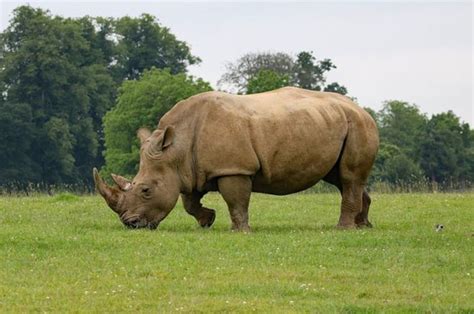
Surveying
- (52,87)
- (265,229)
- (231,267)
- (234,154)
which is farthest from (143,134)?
(52,87)

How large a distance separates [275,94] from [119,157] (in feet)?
189

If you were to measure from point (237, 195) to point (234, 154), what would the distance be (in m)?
0.68

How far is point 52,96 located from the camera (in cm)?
8488

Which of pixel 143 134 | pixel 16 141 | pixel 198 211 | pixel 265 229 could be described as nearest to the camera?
pixel 265 229

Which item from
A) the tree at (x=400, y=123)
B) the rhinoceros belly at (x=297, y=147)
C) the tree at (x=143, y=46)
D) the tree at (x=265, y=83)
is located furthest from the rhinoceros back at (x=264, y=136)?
the tree at (x=400, y=123)

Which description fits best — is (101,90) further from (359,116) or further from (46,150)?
(359,116)

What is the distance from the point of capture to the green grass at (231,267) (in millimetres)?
14484

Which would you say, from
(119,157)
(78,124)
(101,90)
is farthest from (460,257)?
(101,90)

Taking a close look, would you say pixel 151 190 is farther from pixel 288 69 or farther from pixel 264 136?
pixel 288 69

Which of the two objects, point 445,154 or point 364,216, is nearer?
point 364,216

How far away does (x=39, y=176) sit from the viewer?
78.9 m

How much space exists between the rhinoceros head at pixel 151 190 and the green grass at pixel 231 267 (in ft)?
1.19

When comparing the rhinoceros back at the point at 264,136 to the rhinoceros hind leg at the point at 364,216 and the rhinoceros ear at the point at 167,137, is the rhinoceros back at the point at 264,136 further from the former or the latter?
the rhinoceros hind leg at the point at 364,216

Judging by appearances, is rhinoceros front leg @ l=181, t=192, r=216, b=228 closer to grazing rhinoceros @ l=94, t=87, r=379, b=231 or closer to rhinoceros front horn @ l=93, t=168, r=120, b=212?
grazing rhinoceros @ l=94, t=87, r=379, b=231
